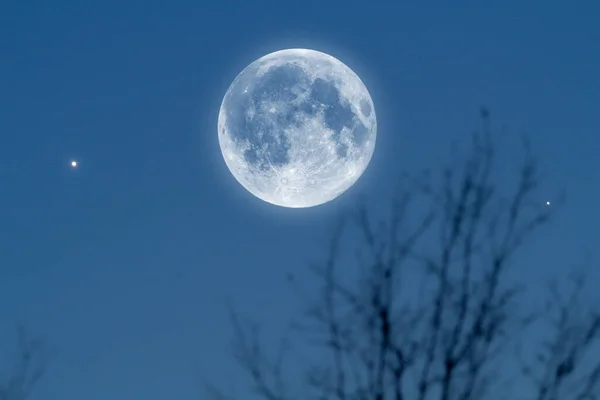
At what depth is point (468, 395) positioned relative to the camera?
26.8ft

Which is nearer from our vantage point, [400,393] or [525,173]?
[400,393]

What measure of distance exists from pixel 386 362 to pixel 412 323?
468 mm

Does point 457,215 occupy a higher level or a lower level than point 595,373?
higher

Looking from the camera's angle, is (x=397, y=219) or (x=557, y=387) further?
(x=397, y=219)

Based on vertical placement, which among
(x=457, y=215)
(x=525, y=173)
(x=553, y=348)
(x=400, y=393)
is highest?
(x=525, y=173)

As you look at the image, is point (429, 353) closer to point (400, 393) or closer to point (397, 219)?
point (400, 393)

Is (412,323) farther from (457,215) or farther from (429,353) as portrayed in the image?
(457,215)

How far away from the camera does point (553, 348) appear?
8352 mm

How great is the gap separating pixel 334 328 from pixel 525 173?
261 cm

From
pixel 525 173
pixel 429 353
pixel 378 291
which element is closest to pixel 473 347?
pixel 429 353

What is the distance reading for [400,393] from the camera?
8.16 m

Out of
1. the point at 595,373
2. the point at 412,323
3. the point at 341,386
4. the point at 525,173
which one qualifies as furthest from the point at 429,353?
the point at 525,173

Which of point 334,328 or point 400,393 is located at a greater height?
point 334,328

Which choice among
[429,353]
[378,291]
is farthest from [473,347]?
[378,291]
